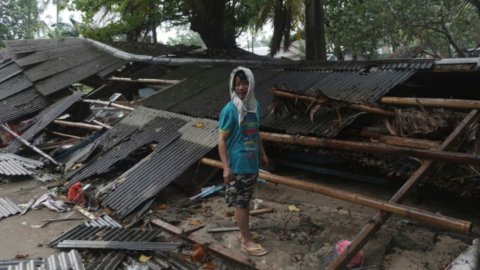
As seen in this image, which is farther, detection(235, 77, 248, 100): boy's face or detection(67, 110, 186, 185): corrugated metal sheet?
detection(67, 110, 186, 185): corrugated metal sheet

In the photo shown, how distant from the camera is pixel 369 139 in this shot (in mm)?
4375

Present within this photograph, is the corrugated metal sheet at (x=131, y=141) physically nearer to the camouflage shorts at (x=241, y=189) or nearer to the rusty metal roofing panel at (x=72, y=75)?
the camouflage shorts at (x=241, y=189)

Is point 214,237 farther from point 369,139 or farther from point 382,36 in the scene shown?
point 382,36

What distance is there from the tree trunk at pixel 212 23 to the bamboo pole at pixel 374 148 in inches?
322

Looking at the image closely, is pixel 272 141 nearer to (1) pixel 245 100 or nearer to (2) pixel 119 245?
(1) pixel 245 100

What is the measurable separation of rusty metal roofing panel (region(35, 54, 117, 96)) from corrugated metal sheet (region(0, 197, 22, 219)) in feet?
16.0

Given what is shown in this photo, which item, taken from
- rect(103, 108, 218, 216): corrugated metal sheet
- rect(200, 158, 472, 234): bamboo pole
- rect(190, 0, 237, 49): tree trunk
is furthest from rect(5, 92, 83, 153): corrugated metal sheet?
rect(200, 158, 472, 234): bamboo pole

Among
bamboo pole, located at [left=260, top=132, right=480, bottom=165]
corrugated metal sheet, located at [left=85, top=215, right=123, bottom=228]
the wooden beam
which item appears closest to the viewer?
the wooden beam

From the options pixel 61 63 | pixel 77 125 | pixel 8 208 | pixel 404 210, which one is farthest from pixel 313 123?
pixel 61 63

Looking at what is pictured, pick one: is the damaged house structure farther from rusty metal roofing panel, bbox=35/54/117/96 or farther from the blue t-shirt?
rusty metal roofing panel, bbox=35/54/117/96

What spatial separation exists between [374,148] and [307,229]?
3.37 feet

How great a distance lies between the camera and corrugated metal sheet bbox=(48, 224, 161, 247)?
4.16 meters

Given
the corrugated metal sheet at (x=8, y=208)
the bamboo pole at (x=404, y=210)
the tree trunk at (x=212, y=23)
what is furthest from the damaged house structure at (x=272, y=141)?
the tree trunk at (x=212, y=23)

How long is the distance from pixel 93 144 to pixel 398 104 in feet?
16.4
